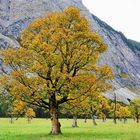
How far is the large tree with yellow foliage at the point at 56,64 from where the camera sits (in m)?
52.6

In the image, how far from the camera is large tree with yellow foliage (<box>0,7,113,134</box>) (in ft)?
173

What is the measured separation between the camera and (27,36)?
188ft

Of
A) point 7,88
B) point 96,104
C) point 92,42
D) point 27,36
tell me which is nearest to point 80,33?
point 92,42

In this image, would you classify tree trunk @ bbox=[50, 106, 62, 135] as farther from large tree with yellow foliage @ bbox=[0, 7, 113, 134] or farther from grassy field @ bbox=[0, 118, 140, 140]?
grassy field @ bbox=[0, 118, 140, 140]

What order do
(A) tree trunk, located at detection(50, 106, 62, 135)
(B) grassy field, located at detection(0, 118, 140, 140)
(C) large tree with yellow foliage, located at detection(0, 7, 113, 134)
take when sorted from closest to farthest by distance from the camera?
(B) grassy field, located at detection(0, 118, 140, 140), (C) large tree with yellow foliage, located at detection(0, 7, 113, 134), (A) tree trunk, located at detection(50, 106, 62, 135)

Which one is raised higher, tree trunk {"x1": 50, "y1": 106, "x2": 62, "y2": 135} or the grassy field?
tree trunk {"x1": 50, "y1": 106, "x2": 62, "y2": 135}

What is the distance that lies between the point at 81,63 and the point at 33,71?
640cm

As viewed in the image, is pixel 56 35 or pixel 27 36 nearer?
pixel 56 35

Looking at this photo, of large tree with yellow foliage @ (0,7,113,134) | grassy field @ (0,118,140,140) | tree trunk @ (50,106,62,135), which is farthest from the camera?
tree trunk @ (50,106,62,135)

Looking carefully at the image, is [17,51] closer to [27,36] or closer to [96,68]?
[27,36]

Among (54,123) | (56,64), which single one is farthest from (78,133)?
(56,64)

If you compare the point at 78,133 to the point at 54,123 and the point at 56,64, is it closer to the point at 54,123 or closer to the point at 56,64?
the point at 54,123

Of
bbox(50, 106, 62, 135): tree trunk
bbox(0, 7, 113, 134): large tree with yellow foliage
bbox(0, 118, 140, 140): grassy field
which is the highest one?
bbox(0, 7, 113, 134): large tree with yellow foliage

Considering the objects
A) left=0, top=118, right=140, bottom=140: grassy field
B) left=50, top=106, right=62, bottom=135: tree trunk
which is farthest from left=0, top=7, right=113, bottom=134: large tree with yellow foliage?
left=0, top=118, right=140, bottom=140: grassy field
